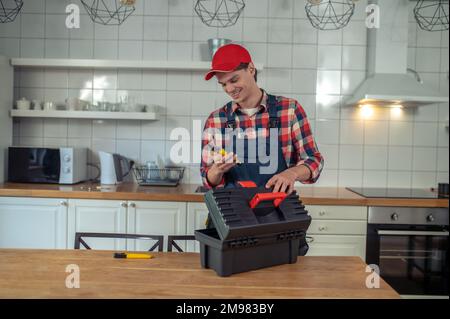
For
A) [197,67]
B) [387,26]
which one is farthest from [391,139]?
[197,67]

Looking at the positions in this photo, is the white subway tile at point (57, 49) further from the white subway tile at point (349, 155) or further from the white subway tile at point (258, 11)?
the white subway tile at point (349, 155)

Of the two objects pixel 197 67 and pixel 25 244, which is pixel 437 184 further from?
pixel 25 244

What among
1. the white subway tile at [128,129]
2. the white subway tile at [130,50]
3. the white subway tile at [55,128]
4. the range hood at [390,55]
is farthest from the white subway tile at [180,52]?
the range hood at [390,55]

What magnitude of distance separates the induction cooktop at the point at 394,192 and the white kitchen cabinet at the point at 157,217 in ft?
3.14

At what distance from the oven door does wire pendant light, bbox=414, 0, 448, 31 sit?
1.21 metres

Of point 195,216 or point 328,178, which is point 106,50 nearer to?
point 195,216

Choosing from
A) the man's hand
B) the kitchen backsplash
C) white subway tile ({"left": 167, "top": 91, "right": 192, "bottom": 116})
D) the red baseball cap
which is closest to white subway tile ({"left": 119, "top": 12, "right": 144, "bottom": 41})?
the kitchen backsplash

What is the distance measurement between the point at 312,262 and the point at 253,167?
1.44 ft

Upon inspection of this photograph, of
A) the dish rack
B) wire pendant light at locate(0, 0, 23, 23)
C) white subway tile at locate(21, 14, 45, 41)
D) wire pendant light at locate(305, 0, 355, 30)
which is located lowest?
the dish rack

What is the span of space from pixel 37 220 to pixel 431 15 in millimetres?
2501

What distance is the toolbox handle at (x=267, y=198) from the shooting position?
0.88 m

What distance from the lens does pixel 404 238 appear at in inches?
80.9

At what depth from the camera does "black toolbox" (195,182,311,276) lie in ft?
2.77

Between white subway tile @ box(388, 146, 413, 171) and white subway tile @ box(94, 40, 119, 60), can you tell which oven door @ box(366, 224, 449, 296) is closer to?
white subway tile @ box(388, 146, 413, 171)
